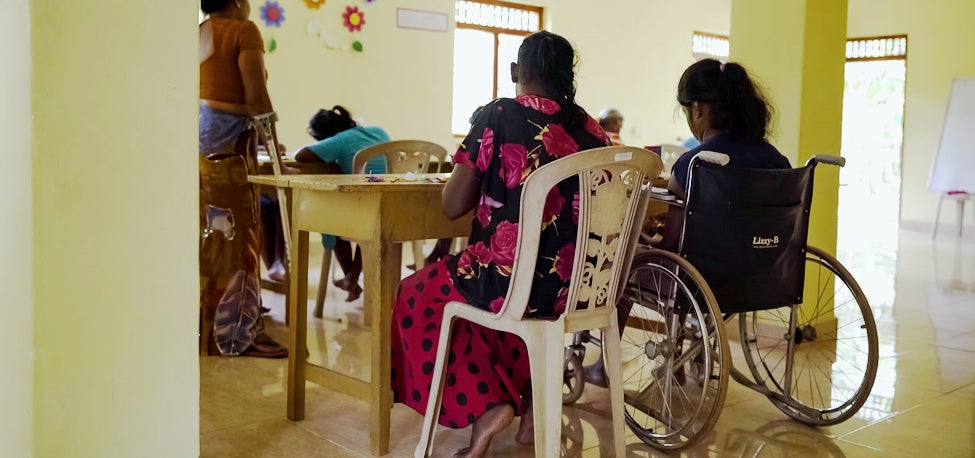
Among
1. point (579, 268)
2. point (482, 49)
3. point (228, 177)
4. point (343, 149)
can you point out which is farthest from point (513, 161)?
point (482, 49)

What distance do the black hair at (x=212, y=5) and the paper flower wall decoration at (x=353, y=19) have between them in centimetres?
327

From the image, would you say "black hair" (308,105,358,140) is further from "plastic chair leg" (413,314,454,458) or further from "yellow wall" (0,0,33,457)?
"yellow wall" (0,0,33,457)

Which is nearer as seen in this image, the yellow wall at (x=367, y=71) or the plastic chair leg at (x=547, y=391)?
the plastic chair leg at (x=547, y=391)

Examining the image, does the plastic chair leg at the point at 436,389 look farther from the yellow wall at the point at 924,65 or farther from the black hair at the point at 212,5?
the yellow wall at the point at 924,65

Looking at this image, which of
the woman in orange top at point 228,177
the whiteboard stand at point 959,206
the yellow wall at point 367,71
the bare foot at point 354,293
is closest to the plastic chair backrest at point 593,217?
the woman in orange top at point 228,177

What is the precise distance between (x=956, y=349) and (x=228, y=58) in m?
3.26

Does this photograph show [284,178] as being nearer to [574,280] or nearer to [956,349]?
[574,280]

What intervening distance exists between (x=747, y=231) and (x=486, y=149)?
2.66 ft

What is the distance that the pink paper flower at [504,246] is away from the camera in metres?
2.17

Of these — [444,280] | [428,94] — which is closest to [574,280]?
[444,280]

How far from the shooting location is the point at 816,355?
3684 millimetres

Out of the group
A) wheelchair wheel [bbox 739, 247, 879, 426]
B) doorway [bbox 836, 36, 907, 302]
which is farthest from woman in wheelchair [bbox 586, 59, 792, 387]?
doorway [bbox 836, 36, 907, 302]

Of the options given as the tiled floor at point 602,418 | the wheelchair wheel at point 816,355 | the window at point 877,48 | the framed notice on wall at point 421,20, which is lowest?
the tiled floor at point 602,418

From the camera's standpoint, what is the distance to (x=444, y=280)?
92.9 inches
